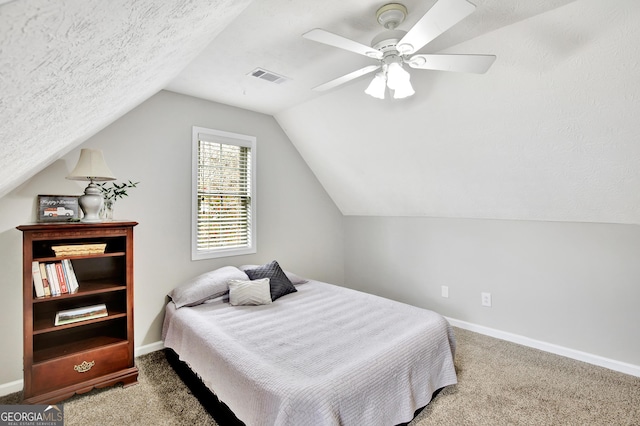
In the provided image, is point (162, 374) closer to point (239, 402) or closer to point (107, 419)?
point (107, 419)

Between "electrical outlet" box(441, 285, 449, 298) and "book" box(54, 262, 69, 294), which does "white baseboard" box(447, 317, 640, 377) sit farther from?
"book" box(54, 262, 69, 294)

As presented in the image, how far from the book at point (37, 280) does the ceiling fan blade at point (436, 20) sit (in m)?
2.61

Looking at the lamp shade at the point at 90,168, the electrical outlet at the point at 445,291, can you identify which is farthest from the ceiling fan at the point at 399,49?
the electrical outlet at the point at 445,291

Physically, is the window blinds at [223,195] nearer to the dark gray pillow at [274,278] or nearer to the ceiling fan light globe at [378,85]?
the dark gray pillow at [274,278]

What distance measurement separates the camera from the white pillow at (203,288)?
2773 mm

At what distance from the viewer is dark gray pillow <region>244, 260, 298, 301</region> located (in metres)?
2.99

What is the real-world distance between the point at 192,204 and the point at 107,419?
5.97ft

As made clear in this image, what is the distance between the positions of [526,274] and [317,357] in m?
2.33

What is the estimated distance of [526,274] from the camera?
3045mm

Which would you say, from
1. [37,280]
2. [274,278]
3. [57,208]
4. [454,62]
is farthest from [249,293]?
[454,62]

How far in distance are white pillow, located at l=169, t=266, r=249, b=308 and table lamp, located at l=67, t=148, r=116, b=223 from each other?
0.94m

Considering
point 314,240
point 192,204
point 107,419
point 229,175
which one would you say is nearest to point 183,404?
point 107,419

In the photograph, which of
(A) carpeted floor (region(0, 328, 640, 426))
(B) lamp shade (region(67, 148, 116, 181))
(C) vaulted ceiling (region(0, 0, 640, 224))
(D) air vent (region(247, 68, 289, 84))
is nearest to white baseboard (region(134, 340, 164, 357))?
(A) carpeted floor (region(0, 328, 640, 426))

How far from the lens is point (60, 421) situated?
1932 millimetres
